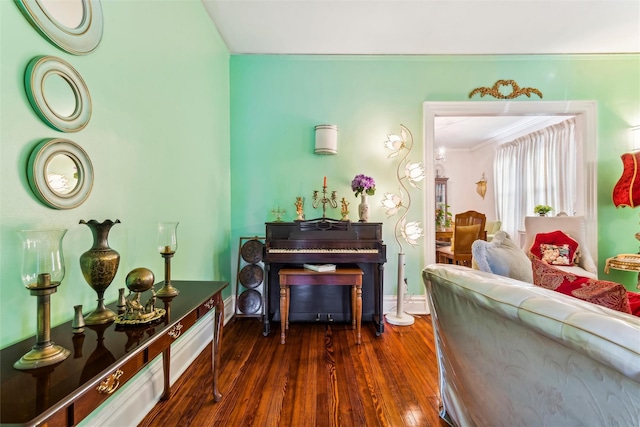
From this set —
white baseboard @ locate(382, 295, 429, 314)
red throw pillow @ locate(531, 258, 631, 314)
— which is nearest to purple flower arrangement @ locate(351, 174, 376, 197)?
white baseboard @ locate(382, 295, 429, 314)

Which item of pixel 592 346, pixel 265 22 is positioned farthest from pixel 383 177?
pixel 592 346

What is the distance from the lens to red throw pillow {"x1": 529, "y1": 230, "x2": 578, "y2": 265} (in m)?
2.92

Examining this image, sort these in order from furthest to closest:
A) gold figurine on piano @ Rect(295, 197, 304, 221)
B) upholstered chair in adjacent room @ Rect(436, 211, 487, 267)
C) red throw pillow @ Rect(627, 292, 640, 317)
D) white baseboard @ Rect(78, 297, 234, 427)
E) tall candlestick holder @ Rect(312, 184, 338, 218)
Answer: upholstered chair in adjacent room @ Rect(436, 211, 487, 267) < tall candlestick holder @ Rect(312, 184, 338, 218) < gold figurine on piano @ Rect(295, 197, 304, 221) < white baseboard @ Rect(78, 297, 234, 427) < red throw pillow @ Rect(627, 292, 640, 317)

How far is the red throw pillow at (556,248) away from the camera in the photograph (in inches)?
115

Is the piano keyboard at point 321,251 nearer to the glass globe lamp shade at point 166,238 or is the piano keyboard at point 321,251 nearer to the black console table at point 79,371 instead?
the glass globe lamp shade at point 166,238

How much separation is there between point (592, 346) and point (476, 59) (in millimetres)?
3319

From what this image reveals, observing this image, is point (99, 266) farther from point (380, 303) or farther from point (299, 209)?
point (380, 303)

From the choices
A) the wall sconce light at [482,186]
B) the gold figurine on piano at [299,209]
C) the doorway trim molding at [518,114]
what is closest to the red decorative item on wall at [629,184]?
the doorway trim molding at [518,114]

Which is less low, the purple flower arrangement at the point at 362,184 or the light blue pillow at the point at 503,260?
the purple flower arrangement at the point at 362,184

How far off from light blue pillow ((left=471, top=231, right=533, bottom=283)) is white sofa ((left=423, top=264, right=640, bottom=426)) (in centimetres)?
14

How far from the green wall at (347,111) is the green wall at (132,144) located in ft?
1.24

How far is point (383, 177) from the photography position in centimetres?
303

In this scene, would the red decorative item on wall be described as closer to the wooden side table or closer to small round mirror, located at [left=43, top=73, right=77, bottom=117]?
the wooden side table

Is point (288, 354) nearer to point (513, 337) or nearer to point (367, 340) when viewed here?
point (367, 340)
